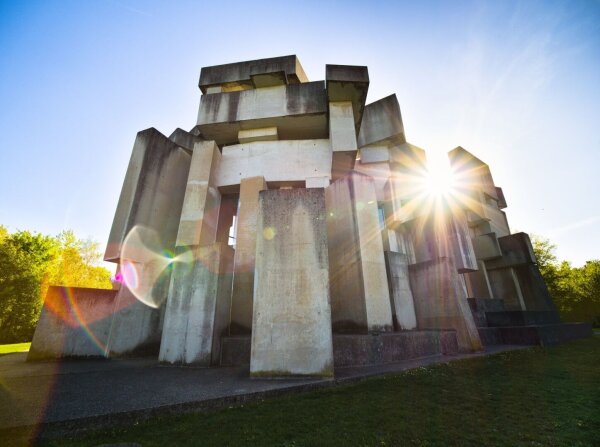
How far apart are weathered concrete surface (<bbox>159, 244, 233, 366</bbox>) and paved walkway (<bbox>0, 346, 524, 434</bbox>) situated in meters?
0.66

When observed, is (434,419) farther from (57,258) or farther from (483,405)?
(57,258)

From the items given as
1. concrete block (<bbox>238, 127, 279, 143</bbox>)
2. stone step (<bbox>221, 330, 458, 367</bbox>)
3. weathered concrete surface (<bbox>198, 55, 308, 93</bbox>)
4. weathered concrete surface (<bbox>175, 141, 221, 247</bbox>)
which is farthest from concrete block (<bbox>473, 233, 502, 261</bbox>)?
weathered concrete surface (<bbox>175, 141, 221, 247</bbox>)

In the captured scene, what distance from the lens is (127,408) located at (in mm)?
3465

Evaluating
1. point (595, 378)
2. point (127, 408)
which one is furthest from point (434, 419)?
point (595, 378)

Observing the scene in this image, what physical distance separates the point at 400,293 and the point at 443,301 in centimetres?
146

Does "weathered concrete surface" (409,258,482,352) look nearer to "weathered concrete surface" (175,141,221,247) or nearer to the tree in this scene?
"weathered concrete surface" (175,141,221,247)

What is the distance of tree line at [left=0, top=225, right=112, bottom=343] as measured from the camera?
2136cm

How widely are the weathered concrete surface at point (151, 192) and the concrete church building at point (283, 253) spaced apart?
0.20 ft

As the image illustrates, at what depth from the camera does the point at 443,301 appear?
Result: 912cm

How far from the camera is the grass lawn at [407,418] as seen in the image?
2889 mm

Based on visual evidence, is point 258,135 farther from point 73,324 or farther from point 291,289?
point 73,324

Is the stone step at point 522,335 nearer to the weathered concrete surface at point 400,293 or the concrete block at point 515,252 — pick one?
the weathered concrete surface at point 400,293

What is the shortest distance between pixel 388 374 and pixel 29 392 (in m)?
6.74

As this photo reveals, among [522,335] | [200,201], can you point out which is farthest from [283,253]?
[522,335]
